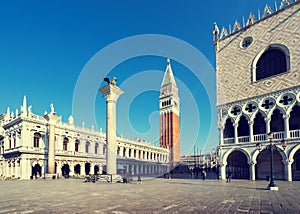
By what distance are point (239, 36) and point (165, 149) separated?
46.8 m

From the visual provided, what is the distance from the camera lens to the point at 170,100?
75500mm

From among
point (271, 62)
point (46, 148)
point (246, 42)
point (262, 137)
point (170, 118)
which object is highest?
point (246, 42)

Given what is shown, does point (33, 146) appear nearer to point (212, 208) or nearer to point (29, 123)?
point (29, 123)

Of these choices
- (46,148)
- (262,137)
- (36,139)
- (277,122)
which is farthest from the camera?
(46,148)

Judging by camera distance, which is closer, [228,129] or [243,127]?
[243,127]

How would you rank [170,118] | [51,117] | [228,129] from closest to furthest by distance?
[228,129], [51,117], [170,118]

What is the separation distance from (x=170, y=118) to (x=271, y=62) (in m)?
49.3

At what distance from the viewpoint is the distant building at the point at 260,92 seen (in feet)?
75.7

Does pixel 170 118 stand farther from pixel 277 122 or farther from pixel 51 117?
pixel 277 122

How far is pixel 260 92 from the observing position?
82.0 ft

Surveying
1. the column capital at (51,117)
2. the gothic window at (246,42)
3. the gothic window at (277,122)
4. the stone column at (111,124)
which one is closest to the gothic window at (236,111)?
the gothic window at (277,122)

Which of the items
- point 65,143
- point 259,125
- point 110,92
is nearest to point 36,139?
point 65,143

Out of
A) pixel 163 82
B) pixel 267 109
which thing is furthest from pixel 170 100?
pixel 267 109

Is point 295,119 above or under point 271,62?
under
